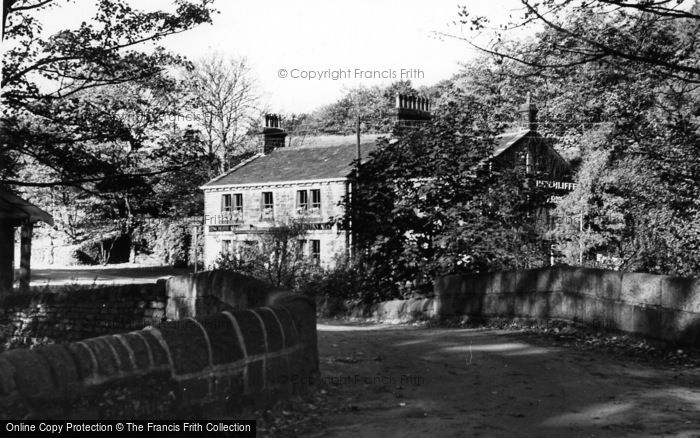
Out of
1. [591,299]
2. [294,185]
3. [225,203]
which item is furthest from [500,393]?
[225,203]

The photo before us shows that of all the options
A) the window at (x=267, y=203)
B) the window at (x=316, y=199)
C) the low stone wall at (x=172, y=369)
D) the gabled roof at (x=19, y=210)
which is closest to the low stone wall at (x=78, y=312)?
the gabled roof at (x=19, y=210)

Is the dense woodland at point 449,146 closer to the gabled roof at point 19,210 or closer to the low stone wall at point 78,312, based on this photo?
the low stone wall at point 78,312

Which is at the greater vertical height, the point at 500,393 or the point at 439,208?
the point at 439,208

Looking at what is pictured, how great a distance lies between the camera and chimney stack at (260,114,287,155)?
1785 inches

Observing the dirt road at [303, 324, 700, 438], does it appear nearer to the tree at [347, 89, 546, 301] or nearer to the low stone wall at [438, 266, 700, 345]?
the low stone wall at [438, 266, 700, 345]

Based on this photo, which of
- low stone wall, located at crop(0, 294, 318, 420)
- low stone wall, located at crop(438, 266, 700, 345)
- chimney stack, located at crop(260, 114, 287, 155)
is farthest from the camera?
chimney stack, located at crop(260, 114, 287, 155)

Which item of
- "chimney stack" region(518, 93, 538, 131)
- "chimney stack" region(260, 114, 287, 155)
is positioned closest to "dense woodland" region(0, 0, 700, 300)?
"chimney stack" region(518, 93, 538, 131)

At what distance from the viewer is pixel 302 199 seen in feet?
135

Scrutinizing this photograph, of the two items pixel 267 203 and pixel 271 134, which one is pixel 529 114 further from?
pixel 271 134

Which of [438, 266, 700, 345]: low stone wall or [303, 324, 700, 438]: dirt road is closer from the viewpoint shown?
[303, 324, 700, 438]: dirt road

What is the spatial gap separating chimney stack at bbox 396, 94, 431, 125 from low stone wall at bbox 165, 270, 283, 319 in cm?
1422

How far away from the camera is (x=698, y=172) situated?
462 inches

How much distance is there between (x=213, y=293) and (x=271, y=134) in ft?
115

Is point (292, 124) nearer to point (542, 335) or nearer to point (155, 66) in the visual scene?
point (155, 66)
